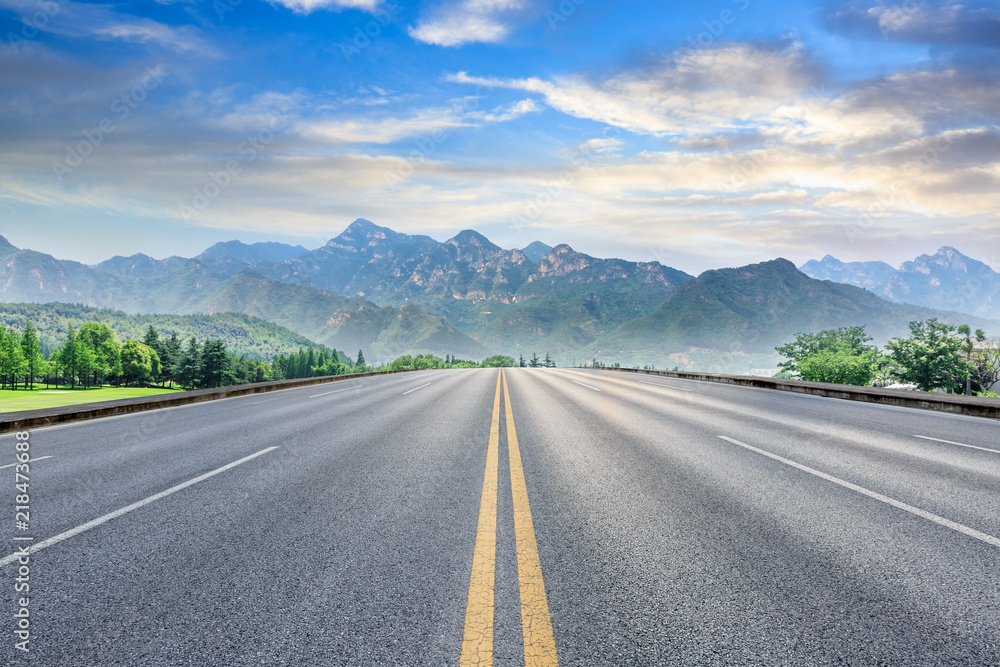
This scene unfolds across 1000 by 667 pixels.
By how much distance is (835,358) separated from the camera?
33156mm

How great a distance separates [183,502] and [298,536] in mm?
1869

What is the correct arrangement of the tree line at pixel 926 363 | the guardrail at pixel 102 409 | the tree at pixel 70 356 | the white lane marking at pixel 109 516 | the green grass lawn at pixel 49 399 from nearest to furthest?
the white lane marking at pixel 109 516
the guardrail at pixel 102 409
the green grass lawn at pixel 49 399
the tree line at pixel 926 363
the tree at pixel 70 356

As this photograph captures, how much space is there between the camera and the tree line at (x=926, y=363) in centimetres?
3141

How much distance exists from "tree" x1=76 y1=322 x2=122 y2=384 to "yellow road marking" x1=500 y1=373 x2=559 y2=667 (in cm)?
11705

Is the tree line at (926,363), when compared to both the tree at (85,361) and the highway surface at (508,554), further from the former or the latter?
the tree at (85,361)

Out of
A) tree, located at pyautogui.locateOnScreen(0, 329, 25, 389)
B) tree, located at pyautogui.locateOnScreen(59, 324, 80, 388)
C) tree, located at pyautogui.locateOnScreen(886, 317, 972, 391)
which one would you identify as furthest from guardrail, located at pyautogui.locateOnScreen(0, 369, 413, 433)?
tree, located at pyautogui.locateOnScreen(59, 324, 80, 388)

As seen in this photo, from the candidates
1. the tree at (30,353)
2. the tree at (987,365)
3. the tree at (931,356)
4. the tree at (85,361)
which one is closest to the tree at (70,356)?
the tree at (85,361)

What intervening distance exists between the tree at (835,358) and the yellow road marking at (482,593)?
3486 centimetres

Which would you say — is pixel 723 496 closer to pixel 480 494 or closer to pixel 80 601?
pixel 480 494

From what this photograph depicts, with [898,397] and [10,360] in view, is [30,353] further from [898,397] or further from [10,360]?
[898,397]

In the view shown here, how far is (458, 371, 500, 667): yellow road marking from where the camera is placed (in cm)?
245

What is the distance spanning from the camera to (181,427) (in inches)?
397

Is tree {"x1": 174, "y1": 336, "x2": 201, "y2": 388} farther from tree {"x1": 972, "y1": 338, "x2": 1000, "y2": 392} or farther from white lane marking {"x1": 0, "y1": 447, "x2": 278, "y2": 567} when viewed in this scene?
tree {"x1": 972, "y1": 338, "x2": 1000, "y2": 392}

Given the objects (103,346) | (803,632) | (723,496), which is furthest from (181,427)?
(103,346)
